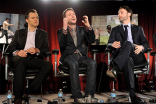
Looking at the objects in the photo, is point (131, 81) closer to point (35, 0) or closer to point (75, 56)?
point (75, 56)

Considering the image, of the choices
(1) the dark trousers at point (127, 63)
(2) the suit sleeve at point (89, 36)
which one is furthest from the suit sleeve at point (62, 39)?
(1) the dark trousers at point (127, 63)

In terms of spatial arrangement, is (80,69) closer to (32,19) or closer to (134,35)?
(134,35)

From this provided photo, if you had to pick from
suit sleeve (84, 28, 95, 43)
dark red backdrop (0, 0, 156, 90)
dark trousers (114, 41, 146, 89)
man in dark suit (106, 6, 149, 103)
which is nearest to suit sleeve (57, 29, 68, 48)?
suit sleeve (84, 28, 95, 43)

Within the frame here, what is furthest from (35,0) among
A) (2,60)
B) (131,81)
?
(131,81)

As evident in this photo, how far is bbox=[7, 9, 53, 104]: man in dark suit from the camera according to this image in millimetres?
2364

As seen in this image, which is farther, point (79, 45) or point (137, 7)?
point (137, 7)

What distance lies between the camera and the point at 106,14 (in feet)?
14.9

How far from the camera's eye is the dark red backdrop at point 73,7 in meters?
4.24

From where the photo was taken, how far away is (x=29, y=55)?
2.75 m

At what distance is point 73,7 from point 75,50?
196cm

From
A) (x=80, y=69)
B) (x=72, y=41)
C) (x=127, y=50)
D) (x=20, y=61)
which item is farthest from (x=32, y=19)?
(x=127, y=50)

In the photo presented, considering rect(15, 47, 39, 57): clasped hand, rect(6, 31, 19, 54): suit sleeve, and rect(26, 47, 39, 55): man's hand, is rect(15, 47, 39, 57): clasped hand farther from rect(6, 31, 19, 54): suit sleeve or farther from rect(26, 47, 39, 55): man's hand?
rect(6, 31, 19, 54): suit sleeve

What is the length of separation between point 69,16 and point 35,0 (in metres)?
1.71

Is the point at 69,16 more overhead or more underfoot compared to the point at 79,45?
more overhead
